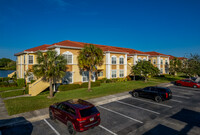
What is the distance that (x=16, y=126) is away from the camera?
9.25m

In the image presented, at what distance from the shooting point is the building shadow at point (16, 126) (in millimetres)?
8453

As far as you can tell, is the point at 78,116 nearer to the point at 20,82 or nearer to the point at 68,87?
the point at 68,87

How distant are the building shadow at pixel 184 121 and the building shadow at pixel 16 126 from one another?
7962 mm

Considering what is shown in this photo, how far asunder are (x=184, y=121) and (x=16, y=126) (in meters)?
12.5

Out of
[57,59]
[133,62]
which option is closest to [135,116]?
[57,59]

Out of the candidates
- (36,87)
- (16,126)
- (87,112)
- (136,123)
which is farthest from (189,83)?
(16,126)

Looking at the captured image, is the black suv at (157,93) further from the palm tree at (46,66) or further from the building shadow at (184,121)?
the palm tree at (46,66)

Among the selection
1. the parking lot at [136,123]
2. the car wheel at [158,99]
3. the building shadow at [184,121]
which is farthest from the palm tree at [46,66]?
the building shadow at [184,121]

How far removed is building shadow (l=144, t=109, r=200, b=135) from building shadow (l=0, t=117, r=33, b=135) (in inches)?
313

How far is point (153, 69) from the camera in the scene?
2934 cm

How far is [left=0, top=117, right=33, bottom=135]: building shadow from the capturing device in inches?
333

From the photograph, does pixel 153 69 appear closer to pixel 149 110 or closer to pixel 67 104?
pixel 149 110

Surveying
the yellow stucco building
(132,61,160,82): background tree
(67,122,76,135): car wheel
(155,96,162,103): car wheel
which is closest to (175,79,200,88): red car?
(132,61,160,82): background tree

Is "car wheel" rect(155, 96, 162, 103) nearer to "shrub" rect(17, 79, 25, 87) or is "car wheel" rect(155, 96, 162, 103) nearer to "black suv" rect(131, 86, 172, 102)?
"black suv" rect(131, 86, 172, 102)
